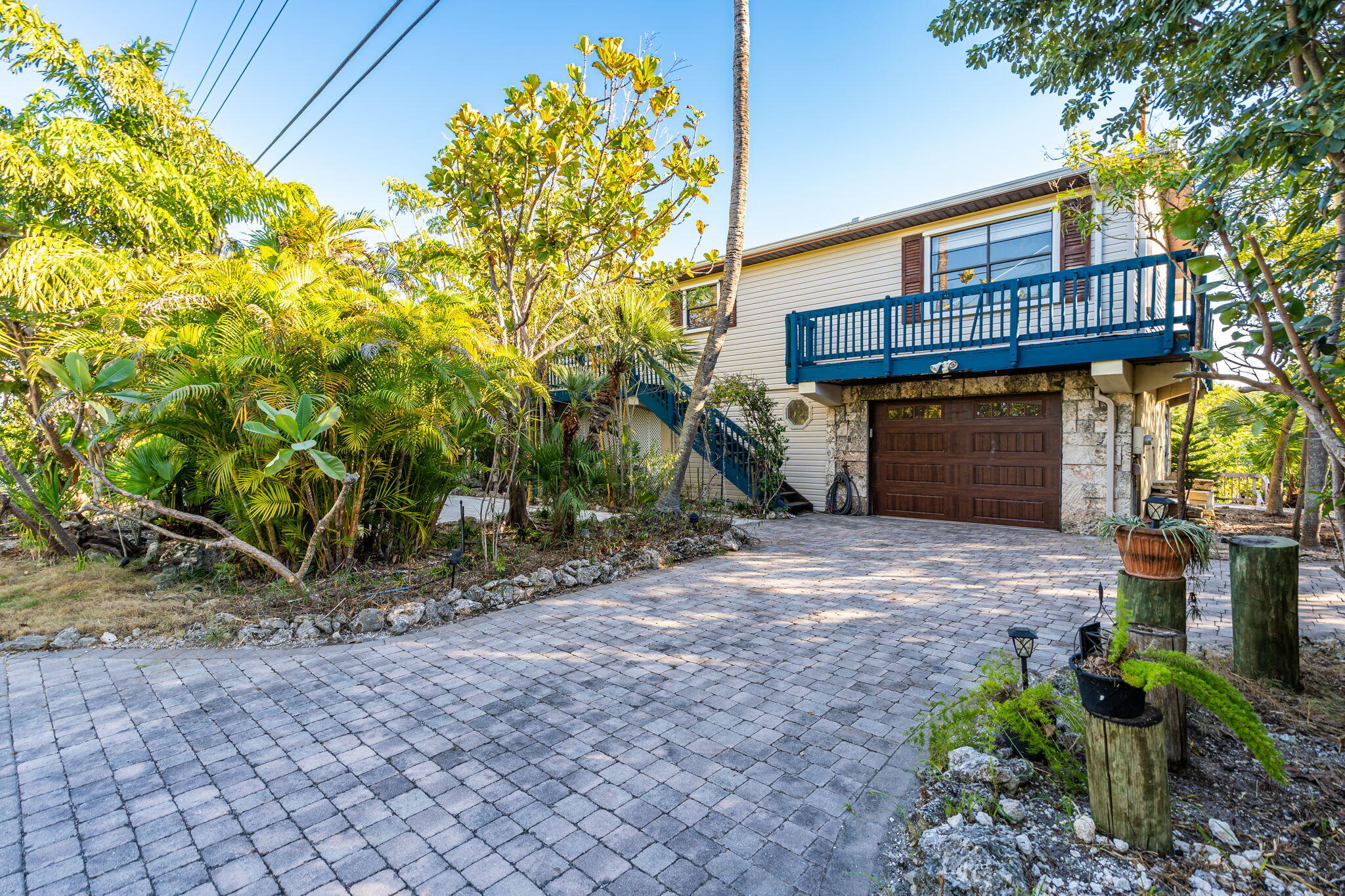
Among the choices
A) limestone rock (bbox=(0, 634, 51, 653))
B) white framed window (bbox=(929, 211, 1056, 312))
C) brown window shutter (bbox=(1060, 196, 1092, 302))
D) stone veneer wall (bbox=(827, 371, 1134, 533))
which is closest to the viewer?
limestone rock (bbox=(0, 634, 51, 653))

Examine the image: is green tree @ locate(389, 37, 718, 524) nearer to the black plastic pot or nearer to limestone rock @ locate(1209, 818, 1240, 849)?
the black plastic pot

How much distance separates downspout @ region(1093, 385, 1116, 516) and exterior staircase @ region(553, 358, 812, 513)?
4495 mm

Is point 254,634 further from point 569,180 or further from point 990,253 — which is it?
point 990,253

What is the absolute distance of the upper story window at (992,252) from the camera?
893 cm

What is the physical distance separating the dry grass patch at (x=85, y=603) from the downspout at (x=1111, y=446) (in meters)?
10.2

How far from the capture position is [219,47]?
798 centimetres


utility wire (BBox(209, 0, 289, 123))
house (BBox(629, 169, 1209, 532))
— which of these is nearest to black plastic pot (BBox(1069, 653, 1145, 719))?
house (BBox(629, 169, 1209, 532))

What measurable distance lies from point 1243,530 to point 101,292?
13.6 m

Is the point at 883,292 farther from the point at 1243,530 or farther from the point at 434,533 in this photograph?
the point at 434,533

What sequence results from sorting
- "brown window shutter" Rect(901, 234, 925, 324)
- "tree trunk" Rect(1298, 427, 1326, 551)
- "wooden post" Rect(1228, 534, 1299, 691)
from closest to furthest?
1. "wooden post" Rect(1228, 534, 1299, 691)
2. "tree trunk" Rect(1298, 427, 1326, 551)
3. "brown window shutter" Rect(901, 234, 925, 324)

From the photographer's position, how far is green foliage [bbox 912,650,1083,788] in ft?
7.43

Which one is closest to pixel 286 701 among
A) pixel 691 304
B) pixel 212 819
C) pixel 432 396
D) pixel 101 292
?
pixel 212 819

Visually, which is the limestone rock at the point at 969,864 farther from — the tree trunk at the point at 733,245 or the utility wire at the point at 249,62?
the utility wire at the point at 249,62

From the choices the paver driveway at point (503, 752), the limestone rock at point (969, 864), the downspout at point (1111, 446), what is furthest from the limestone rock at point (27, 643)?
the downspout at point (1111, 446)
